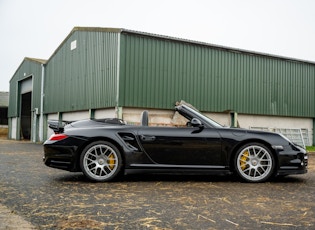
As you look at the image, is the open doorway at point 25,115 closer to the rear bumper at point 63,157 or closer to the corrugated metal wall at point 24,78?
the corrugated metal wall at point 24,78

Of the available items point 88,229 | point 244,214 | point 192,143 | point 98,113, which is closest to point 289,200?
point 244,214

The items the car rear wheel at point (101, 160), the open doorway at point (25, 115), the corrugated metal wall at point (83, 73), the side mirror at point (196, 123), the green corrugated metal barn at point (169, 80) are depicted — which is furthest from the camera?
the open doorway at point (25, 115)

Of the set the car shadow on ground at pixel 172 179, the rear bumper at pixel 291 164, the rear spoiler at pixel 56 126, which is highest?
the rear spoiler at pixel 56 126

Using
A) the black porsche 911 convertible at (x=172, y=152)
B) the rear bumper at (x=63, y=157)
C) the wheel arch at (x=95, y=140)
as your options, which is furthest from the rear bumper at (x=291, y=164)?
the rear bumper at (x=63, y=157)

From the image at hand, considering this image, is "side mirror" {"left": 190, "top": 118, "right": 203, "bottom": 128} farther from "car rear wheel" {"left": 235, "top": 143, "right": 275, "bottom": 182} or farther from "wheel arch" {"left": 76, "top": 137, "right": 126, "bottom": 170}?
"wheel arch" {"left": 76, "top": 137, "right": 126, "bottom": 170}

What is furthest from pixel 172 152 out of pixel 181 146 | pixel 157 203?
pixel 157 203

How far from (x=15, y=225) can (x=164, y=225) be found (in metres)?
1.24

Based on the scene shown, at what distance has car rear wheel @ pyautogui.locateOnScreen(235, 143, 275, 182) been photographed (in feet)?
18.6

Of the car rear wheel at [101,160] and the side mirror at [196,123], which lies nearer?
the car rear wheel at [101,160]

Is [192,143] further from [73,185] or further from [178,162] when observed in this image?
[73,185]

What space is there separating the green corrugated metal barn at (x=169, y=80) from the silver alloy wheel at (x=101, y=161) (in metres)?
10.4

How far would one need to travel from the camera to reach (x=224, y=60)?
19469 millimetres

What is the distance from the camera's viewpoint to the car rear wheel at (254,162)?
5656 mm

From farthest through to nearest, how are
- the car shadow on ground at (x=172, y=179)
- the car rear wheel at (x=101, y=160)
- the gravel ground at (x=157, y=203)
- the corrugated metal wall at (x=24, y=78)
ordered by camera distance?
the corrugated metal wall at (x=24, y=78) → the car shadow on ground at (x=172, y=179) → the car rear wheel at (x=101, y=160) → the gravel ground at (x=157, y=203)
